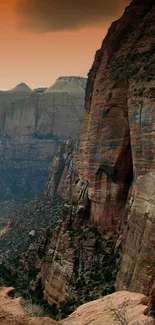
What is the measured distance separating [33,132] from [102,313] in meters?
156

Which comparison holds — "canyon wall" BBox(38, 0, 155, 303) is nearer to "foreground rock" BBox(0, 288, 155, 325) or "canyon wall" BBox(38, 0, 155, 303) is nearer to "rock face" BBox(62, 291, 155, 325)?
"rock face" BBox(62, 291, 155, 325)

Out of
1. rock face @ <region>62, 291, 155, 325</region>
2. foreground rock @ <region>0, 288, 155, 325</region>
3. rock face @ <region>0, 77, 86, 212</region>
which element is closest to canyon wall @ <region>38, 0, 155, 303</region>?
rock face @ <region>62, 291, 155, 325</region>

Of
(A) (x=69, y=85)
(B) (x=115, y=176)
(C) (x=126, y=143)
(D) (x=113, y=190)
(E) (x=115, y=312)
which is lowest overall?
(E) (x=115, y=312)

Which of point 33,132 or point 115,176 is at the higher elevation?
point 33,132

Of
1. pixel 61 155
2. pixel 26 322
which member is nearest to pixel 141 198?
pixel 26 322

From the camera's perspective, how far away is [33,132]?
169875mm

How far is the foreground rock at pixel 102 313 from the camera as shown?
1400 centimetres

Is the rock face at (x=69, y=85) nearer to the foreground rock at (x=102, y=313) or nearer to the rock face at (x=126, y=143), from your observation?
the rock face at (x=126, y=143)

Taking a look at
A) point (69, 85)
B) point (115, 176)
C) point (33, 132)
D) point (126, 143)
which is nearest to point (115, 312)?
point (126, 143)

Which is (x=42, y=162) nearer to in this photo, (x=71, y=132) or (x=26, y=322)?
(x=71, y=132)

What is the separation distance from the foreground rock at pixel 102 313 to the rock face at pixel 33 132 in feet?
469

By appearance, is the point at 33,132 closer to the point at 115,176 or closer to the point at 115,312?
the point at 115,176

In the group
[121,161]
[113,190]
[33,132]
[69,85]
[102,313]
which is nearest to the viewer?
[102,313]

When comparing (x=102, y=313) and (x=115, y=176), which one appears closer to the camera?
(x=102, y=313)
